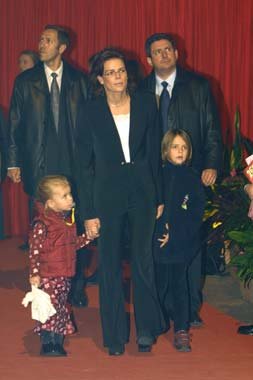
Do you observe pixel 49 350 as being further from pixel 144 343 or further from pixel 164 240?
pixel 164 240

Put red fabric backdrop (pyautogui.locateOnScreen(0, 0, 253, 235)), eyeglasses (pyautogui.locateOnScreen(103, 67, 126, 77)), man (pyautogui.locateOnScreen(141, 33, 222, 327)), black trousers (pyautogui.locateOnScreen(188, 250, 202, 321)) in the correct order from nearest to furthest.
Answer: eyeglasses (pyautogui.locateOnScreen(103, 67, 126, 77)), black trousers (pyautogui.locateOnScreen(188, 250, 202, 321)), man (pyautogui.locateOnScreen(141, 33, 222, 327)), red fabric backdrop (pyautogui.locateOnScreen(0, 0, 253, 235))

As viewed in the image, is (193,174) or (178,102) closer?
(193,174)

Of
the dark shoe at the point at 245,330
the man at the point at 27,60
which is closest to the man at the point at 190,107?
the dark shoe at the point at 245,330

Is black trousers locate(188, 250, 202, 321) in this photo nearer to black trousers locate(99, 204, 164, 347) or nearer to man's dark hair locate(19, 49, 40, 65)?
black trousers locate(99, 204, 164, 347)

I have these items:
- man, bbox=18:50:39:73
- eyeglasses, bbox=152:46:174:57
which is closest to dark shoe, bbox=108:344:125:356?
eyeglasses, bbox=152:46:174:57

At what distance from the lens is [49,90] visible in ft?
26.1

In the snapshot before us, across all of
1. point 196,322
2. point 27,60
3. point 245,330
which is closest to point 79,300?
point 196,322

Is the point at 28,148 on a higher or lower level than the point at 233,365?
higher

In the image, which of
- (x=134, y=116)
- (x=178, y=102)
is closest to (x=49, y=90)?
(x=178, y=102)

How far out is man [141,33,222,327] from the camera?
7512 mm

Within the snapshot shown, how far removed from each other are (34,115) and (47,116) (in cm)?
9

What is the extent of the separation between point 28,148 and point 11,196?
3.53 meters

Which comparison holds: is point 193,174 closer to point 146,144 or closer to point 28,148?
point 146,144

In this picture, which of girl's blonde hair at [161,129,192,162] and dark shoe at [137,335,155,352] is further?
girl's blonde hair at [161,129,192,162]
